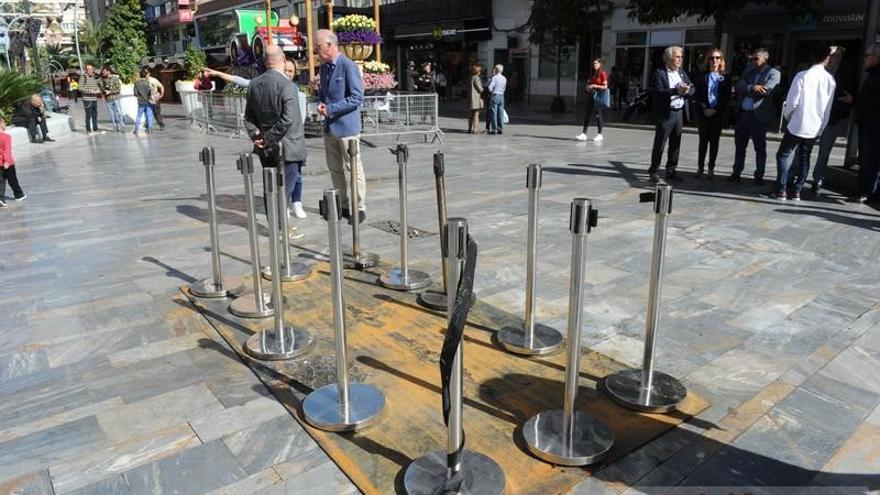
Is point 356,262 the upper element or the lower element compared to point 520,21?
lower

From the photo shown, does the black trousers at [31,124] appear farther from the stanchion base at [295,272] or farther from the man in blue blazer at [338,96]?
the stanchion base at [295,272]

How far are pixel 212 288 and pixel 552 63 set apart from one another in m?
26.4

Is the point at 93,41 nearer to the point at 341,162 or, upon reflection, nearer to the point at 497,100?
the point at 497,100

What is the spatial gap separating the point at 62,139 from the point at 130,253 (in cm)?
1305

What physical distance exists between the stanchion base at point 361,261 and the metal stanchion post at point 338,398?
232 cm

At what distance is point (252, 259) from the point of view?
4523mm

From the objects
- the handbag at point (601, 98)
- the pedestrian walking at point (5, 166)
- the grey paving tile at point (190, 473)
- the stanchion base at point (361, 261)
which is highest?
the handbag at point (601, 98)

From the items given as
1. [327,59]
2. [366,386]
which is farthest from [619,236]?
[366,386]

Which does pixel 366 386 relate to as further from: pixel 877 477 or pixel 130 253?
pixel 130 253

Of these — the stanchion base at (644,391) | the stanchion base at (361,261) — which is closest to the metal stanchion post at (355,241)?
the stanchion base at (361,261)

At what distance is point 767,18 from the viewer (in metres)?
20.6

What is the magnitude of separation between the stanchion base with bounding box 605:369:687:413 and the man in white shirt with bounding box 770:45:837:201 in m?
5.74

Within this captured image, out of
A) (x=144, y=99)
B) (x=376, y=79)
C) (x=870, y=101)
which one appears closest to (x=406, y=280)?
(x=870, y=101)

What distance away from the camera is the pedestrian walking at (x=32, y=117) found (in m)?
15.6
